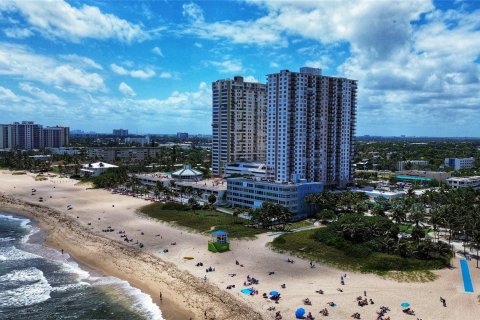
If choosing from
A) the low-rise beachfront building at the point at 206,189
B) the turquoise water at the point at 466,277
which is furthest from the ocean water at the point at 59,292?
the low-rise beachfront building at the point at 206,189

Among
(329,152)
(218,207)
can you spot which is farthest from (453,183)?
(218,207)

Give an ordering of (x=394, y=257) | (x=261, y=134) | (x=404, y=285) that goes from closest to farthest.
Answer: (x=404, y=285), (x=394, y=257), (x=261, y=134)

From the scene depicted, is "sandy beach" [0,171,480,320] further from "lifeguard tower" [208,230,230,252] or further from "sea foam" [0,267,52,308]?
"sea foam" [0,267,52,308]

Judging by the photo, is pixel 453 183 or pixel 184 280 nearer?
pixel 184 280

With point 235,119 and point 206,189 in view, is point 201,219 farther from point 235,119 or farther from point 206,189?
point 235,119

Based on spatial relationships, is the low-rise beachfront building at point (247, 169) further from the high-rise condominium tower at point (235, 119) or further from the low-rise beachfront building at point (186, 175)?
the low-rise beachfront building at point (186, 175)

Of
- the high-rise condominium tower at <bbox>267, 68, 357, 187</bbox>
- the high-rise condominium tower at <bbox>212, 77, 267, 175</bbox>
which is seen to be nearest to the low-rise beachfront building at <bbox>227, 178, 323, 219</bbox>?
the high-rise condominium tower at <bbox>267, 68, 357, 187</bbox>

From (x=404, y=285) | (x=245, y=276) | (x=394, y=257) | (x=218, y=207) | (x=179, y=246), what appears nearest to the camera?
(x=404, y=285)

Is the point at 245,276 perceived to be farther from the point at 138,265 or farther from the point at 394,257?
the point at 394,257
